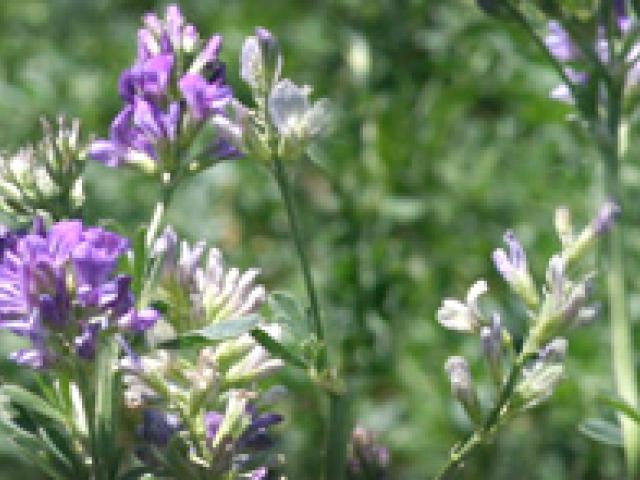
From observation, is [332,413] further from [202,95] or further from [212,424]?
[202,95]

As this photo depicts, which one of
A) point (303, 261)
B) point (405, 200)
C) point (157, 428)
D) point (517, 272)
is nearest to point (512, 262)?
point (517, 272)

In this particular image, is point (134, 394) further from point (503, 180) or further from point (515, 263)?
point (503, 180)

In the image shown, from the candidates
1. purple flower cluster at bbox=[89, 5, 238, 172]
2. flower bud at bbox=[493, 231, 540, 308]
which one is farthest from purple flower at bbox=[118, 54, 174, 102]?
flower bud at bbox=[493, 231, 540, 308]

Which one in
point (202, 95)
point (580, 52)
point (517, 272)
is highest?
point (580, 52)

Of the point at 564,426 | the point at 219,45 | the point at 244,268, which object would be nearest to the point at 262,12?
the point at 244,268

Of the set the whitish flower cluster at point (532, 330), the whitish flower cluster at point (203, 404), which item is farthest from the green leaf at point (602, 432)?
the whitish flower cluster at point (203, 404)

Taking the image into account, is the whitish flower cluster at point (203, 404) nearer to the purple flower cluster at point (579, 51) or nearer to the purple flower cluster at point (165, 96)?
the purple flower cluster at point (165, 96)
